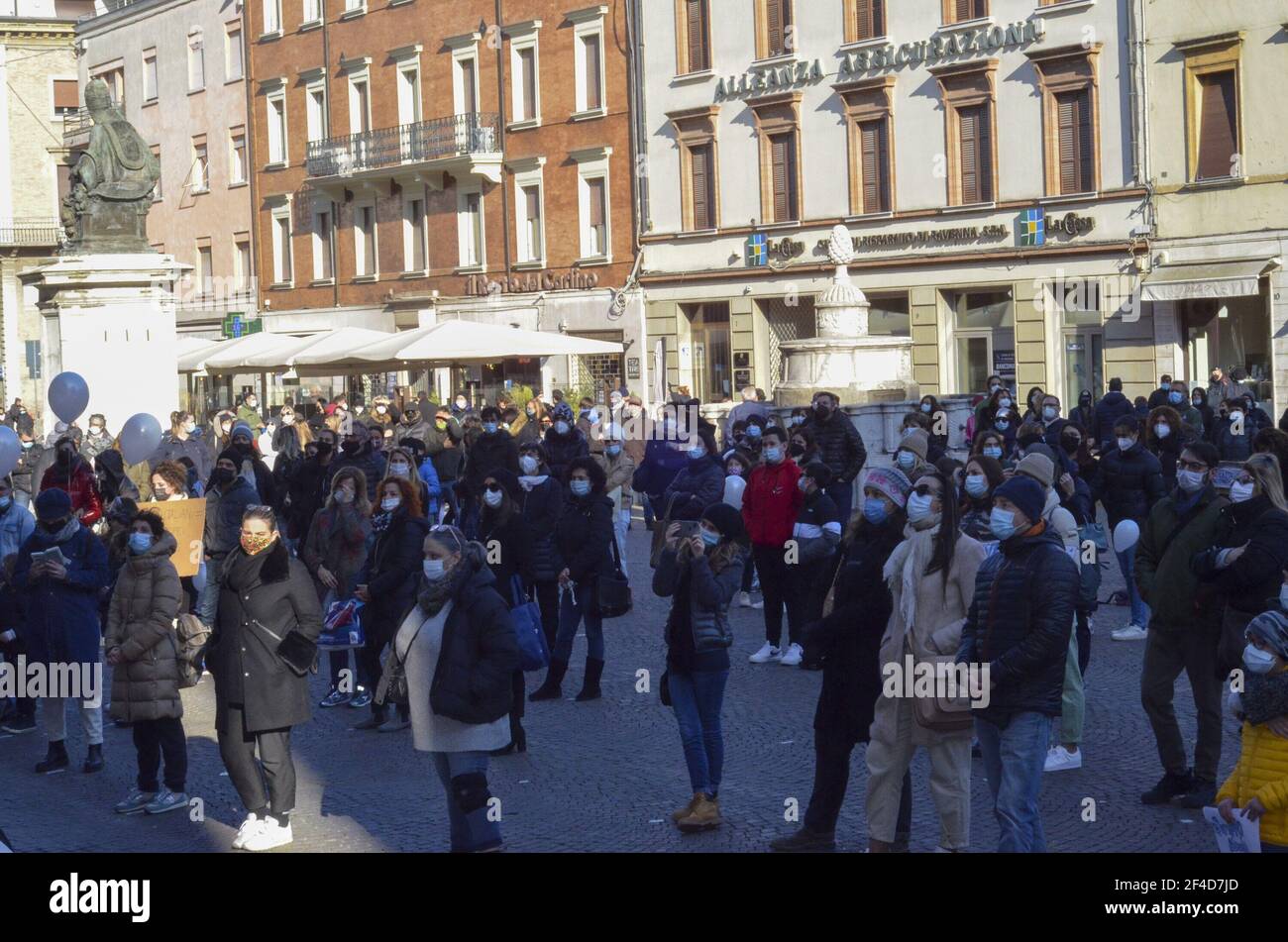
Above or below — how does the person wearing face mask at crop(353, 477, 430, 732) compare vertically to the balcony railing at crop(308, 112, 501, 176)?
below

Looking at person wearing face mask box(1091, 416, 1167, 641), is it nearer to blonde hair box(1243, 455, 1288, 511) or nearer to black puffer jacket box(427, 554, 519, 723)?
blonde hair box(1243, 455, 1288, 511)

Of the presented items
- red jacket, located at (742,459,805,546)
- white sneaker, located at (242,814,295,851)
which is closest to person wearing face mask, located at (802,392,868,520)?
red jacket, located at (742,459,805,546)

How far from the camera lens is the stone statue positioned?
2323 centimetres

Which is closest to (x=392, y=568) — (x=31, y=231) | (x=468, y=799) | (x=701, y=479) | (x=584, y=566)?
(x=584, y=566)

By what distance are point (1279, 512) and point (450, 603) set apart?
13.2 feet

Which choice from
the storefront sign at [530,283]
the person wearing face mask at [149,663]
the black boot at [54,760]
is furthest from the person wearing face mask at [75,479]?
the storefront sign at [530,283]

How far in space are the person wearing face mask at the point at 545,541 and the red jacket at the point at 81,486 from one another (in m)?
3.81

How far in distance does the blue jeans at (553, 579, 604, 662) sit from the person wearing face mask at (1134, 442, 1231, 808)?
4.44 meters

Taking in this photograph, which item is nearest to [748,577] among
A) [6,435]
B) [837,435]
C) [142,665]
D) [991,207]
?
[837,435]

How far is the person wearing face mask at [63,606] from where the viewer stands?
38.8 ft

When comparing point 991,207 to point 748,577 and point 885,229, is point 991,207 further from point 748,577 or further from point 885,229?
point 748,577

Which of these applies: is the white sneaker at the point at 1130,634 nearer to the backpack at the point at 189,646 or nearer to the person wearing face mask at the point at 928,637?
the person wearing face mask at the point at 928,637

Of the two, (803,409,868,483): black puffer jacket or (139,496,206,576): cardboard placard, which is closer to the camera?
(139,496,206,576): cardboard placard
